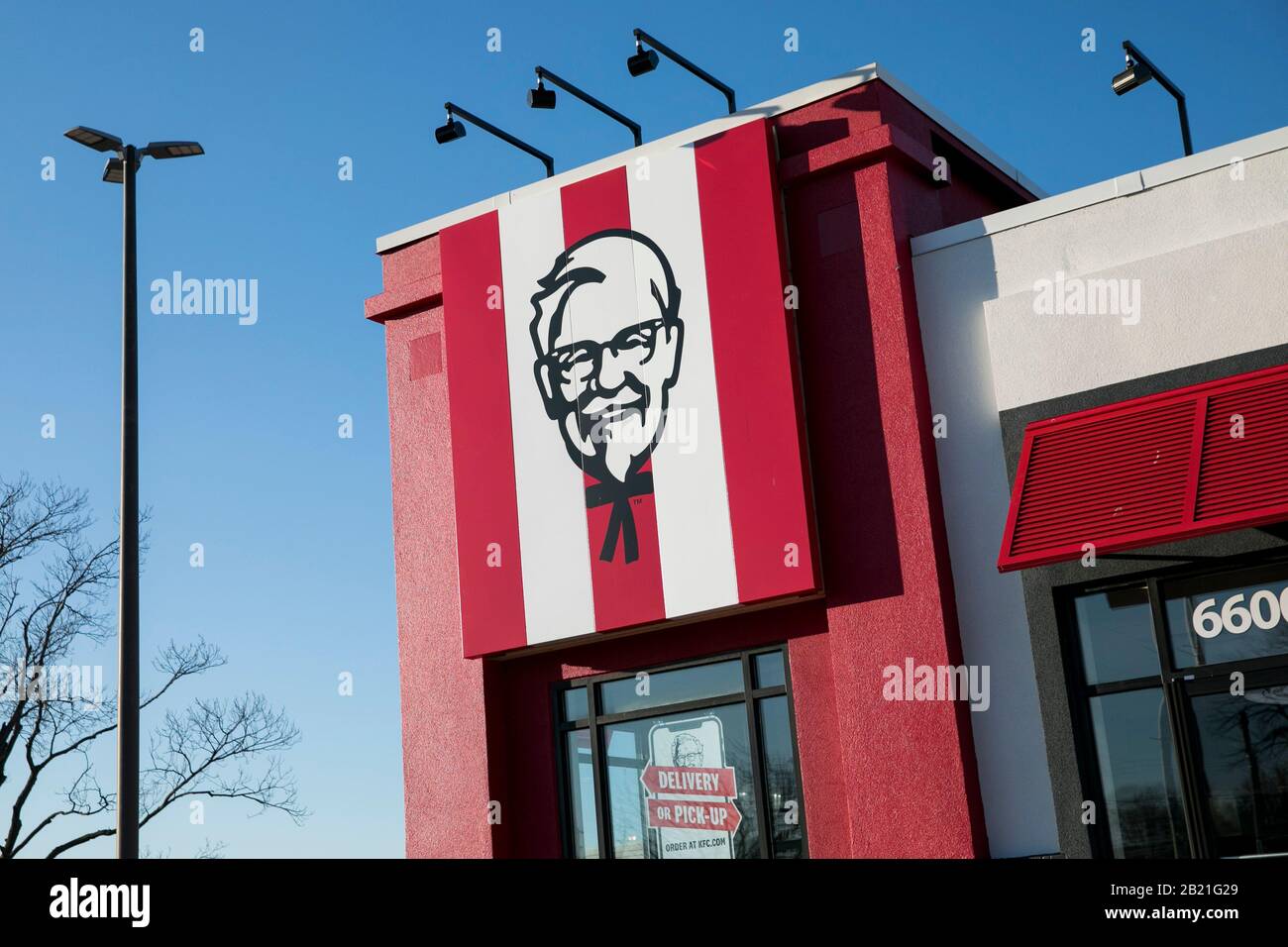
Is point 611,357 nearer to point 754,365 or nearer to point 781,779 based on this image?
point 754,365

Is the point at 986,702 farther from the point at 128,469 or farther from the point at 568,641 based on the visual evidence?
the point at 128,469

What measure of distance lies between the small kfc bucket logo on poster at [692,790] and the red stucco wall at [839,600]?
770mm

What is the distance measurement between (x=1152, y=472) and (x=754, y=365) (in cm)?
388

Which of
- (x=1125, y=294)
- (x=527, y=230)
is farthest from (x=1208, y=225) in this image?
(x=527, y=230)

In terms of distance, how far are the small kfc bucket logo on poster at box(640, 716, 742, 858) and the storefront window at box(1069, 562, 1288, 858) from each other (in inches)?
134

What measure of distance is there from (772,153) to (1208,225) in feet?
13.5

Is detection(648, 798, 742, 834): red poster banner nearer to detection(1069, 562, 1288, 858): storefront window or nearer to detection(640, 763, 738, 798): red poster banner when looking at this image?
detection(640, 763, 738, 798): red poster banner

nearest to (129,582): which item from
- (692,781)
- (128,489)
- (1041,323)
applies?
(128,489)

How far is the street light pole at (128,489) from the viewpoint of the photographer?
10766mm

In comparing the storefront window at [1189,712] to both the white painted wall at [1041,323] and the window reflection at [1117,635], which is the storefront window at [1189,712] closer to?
the window reflection at [1117,635]

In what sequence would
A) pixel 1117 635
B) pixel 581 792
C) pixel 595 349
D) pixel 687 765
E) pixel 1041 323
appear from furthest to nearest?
pixel 595 349
pixel 581 792
pixel 687 765
pixel 1041 323
pixel 1117 635

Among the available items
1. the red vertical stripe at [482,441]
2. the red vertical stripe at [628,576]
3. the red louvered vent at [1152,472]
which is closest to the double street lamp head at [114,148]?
the red vertical stripe at [482,441]

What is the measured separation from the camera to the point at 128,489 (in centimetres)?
1175
